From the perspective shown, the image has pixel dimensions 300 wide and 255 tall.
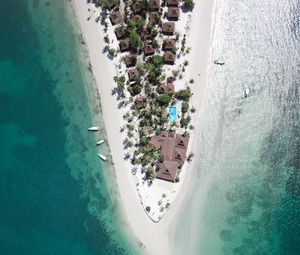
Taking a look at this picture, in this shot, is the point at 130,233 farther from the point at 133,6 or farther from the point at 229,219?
the point at 133,6

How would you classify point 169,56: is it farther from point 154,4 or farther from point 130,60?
point 154,4

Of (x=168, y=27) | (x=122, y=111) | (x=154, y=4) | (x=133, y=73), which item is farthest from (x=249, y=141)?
(x=154, y=4)

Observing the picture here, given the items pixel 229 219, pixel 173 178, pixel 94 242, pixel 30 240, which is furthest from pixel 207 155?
pixel 30 240

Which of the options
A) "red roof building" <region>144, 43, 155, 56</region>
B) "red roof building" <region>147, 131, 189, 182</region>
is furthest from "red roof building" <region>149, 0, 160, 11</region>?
"red roof building" <region>147, 131, 189, 182</region>

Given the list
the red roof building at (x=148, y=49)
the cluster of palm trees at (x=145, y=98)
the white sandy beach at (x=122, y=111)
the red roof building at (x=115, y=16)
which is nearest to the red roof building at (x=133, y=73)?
the cluster of palm trees at (x=145, y=98)

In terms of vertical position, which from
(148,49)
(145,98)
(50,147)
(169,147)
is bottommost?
(50,147)
